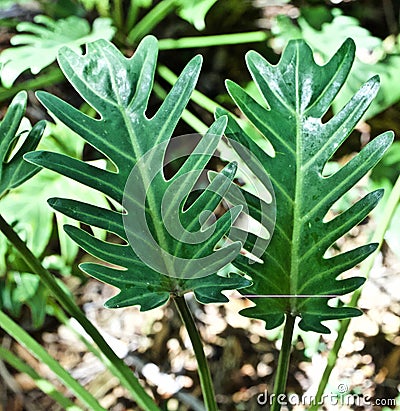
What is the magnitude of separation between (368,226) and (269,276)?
59 centimetres

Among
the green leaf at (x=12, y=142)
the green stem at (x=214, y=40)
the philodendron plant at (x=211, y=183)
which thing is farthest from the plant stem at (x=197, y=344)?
the green stem at (x=214, y=40)

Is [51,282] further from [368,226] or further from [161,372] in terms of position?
[368,226]

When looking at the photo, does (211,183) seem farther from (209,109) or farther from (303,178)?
(209,109)

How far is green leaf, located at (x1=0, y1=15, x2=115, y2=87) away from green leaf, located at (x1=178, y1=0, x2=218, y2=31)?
5.9 inches

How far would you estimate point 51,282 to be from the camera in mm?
835

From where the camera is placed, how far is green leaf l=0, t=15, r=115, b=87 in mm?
1123

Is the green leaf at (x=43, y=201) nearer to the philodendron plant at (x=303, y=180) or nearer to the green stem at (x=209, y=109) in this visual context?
the green stem at (x=209, y=109)

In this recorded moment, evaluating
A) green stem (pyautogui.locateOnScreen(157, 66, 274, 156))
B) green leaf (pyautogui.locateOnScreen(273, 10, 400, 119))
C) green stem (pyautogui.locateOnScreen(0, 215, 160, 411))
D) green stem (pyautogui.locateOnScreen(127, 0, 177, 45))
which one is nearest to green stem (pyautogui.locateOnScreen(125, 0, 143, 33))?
green stem (pyautogui.locateOnScreen(127, 0, 177, 45))

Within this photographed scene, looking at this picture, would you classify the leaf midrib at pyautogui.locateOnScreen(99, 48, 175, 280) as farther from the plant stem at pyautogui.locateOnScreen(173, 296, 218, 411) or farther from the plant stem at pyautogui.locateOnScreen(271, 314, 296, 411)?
the plant stem at pyautogui.locateOnScreen(271, 314, 296, 411)

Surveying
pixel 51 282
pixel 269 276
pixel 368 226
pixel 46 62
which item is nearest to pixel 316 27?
pixel 368 226

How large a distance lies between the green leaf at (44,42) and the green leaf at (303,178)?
19.2 inches

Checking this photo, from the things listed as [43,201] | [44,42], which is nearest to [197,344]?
[43,201]

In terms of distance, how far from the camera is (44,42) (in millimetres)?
1182

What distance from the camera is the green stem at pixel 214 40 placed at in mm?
1326
